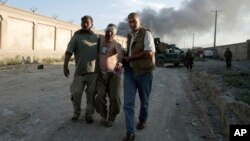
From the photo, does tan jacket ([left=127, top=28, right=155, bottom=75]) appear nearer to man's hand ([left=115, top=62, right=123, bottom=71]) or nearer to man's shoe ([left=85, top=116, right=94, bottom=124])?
man's hand ([left=115, top=62, right=123, bottom=71])

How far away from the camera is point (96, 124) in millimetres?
7047

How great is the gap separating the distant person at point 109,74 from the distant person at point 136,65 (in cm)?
26

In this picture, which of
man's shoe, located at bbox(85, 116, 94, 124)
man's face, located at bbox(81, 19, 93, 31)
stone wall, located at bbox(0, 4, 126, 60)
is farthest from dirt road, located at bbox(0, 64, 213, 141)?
stone wall, located at bbox(0, 4, 126, 60)

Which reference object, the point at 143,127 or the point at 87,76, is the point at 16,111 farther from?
the point at 143,127

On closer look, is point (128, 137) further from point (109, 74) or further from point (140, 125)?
point (109, 74)

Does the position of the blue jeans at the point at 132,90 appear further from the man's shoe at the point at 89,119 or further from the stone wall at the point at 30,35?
the stone wall at the point at 30,35

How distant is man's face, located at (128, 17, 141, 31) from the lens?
630 centimetres

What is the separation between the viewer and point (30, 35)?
1118 inches

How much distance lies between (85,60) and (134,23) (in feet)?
3.60

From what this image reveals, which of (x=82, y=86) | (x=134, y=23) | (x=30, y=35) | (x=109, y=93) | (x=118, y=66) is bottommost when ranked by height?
(x=109, y=93)

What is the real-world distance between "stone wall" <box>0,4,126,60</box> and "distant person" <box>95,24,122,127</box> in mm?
18145

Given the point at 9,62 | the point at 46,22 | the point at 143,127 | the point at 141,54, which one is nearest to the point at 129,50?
the point at 141,54

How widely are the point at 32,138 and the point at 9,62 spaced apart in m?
19.0

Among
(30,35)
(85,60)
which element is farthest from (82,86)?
(30,35)
